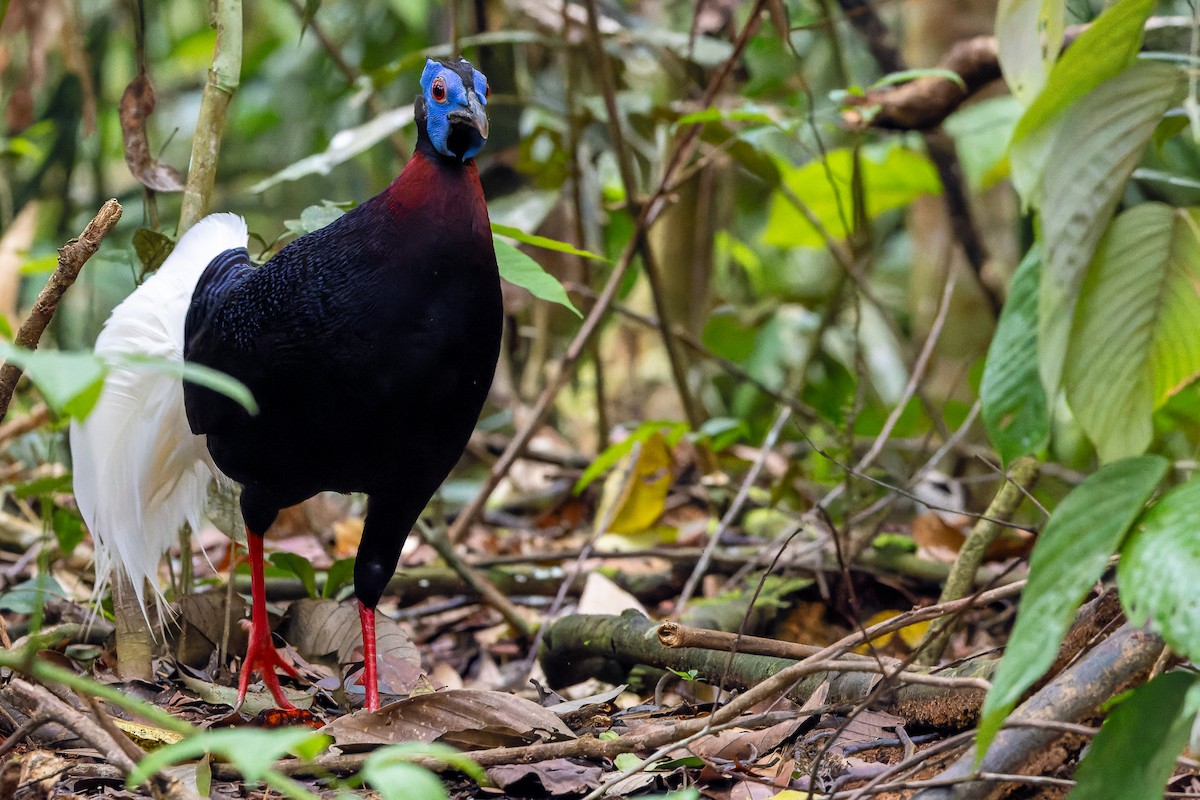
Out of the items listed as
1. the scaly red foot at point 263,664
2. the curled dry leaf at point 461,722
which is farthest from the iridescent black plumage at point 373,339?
the curled dry leaf at point 461,722

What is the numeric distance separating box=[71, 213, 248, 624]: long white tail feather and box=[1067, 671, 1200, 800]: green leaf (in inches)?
83.3

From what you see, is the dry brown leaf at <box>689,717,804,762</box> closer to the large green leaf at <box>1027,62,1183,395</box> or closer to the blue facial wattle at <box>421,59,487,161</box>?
the large green leaf at <box>1027,62,1183,395</box>

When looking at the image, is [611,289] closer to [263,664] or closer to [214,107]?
[214,107]

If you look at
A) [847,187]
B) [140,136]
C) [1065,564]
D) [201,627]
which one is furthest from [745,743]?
[847,187]

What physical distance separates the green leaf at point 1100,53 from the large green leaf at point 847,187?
365cm

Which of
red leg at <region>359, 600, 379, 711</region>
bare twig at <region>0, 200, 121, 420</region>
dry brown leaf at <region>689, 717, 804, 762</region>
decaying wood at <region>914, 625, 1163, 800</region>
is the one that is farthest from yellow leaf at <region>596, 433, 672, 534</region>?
decaying wood at <region>914, 625, 1163, 800</region>

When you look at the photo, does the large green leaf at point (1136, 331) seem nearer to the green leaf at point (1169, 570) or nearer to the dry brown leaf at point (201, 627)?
the green leaf at point (1169, 570)

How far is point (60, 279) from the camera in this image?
1.90 meters

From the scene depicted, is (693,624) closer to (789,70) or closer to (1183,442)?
(1183,442)

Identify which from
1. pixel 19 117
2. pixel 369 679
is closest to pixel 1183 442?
pixel 369 679

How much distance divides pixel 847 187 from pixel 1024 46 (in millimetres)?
3334

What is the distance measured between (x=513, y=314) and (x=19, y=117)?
5.72 ft

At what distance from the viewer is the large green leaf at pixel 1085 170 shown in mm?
1508

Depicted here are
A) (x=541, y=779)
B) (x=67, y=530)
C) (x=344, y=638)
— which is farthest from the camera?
(x=67, y=530)
